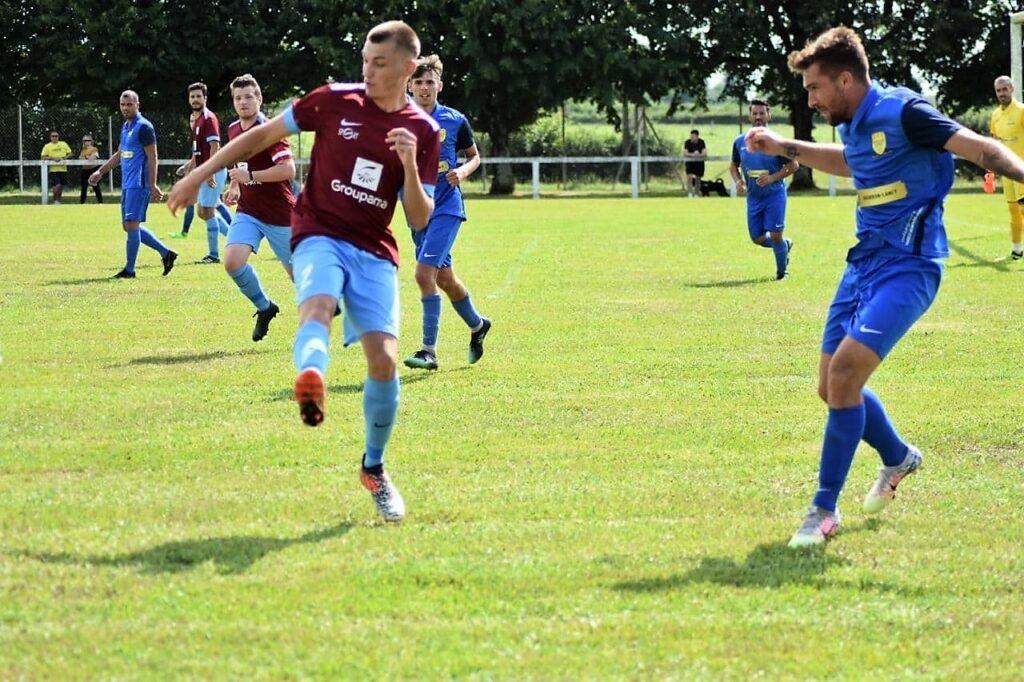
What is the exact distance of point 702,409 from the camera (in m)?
9.02

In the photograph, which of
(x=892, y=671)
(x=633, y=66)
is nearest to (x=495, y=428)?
(x=892, y=671)

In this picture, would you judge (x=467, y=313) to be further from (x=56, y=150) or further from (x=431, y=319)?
(x=56, y=150)

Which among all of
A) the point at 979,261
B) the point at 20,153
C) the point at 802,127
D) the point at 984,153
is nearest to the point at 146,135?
the point at 979,261

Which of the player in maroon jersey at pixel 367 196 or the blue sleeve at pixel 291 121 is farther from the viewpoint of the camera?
the blue sleeve at pixel 291 121

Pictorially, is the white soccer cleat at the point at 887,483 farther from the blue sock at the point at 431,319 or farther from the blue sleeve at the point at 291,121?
the blue sock at the point at 431,319

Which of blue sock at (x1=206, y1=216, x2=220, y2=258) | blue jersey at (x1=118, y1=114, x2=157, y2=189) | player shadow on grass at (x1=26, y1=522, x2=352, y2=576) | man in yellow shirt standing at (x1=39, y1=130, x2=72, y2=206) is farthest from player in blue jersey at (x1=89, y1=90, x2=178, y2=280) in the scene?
man in yellow shirt standing at (x1=39, y1=130, x2=72, y2=206)

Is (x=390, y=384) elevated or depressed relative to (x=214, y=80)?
depressed

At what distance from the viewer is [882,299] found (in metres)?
6.07

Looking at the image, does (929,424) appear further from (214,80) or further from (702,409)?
(214,80)

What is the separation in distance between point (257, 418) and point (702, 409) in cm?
254

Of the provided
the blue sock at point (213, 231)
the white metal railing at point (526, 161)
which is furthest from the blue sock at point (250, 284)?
the white metal railing at point (526, 161)

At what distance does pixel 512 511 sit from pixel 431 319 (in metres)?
4.49

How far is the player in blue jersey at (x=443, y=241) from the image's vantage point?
10.7 metres

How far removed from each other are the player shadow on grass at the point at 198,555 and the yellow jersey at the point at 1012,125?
15.3 m
